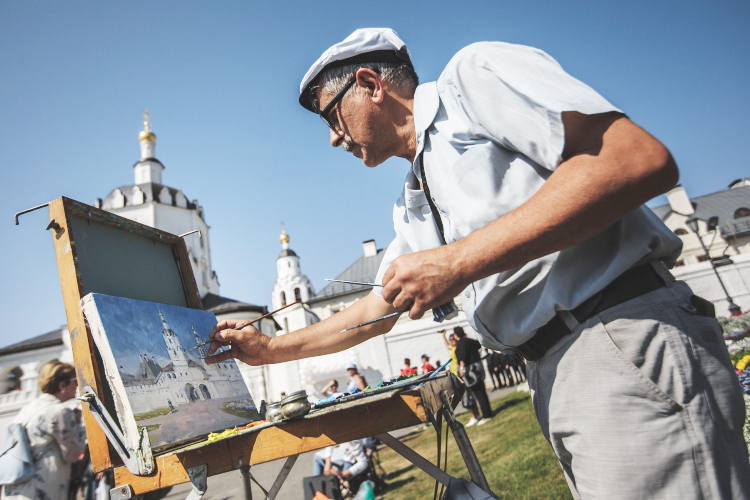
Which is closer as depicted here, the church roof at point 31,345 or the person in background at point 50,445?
the person in background at point 50,445

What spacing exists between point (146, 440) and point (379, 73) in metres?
1.41

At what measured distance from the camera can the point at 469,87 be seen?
3.68 feet

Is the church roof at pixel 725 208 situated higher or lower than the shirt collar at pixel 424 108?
higher

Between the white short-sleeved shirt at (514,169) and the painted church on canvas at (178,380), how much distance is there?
4.22 feet

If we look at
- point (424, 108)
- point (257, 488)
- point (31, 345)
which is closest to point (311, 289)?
point (31, 345)

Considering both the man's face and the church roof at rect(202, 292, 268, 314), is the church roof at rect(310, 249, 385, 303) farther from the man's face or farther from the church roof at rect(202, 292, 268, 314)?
the man's face

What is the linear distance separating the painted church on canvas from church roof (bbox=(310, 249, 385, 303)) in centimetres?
3395

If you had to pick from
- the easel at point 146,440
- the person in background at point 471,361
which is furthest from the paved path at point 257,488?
the easel at point 146,440

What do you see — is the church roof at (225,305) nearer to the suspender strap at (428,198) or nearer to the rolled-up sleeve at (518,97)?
the suspender strap at (428,198)

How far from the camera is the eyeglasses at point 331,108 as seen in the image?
1579 mm

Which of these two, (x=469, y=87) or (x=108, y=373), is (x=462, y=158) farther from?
(x=108, y=373)

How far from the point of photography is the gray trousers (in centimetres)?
95

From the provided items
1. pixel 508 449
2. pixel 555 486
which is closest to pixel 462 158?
pixel 555 486

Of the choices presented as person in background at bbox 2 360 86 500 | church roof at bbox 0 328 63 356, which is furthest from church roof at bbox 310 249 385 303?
person in background at bbox 2 360 86 500
